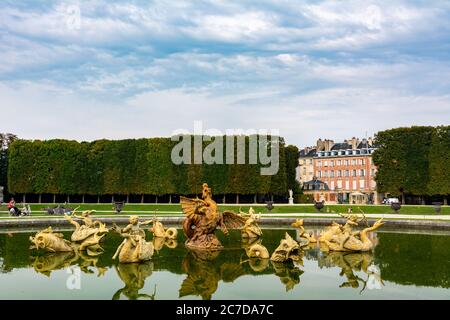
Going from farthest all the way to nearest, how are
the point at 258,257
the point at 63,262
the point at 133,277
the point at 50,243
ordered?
the point at 50,243 → the point at 258,257 → the point at 63,262 → the point at 133,277

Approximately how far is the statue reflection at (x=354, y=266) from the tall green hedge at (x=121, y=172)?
122 feet

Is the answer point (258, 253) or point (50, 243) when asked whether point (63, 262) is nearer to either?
point (50, 243)

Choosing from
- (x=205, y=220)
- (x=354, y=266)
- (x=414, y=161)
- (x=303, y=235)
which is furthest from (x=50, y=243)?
(x=414, y=161)

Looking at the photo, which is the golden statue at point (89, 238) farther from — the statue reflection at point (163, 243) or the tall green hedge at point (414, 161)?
the tall green hedge at point (414, 161)

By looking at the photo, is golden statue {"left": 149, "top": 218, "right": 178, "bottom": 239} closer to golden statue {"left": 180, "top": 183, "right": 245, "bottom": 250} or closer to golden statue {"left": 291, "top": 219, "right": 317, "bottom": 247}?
golden statue {"left": 180, "top": 183, "right": 245, "bottom": 250}

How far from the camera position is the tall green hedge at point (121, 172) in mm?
57000

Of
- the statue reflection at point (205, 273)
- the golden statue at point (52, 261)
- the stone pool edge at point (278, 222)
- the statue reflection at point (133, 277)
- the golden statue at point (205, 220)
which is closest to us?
the statue reflection at point (133, 277)

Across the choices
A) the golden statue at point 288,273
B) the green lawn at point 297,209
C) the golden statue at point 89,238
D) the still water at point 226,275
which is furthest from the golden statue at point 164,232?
the green lawn at point 297,209

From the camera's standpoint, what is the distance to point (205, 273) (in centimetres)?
1560

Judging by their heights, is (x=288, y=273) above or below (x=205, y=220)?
below

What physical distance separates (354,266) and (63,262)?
9.87m

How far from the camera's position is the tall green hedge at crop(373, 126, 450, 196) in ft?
167

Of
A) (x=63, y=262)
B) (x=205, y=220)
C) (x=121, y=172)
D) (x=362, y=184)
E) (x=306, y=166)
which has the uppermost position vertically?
(x=306, y=166)
